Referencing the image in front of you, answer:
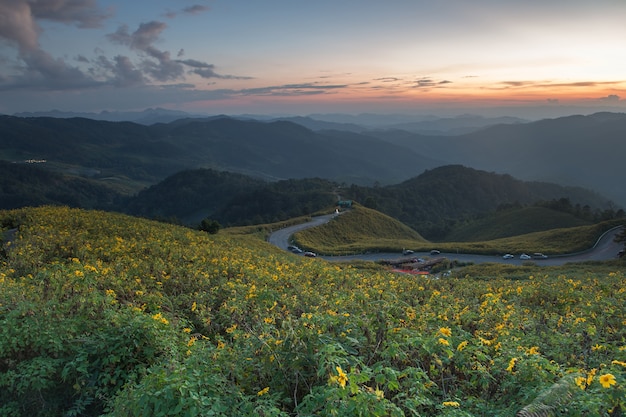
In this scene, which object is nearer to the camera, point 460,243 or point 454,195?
point 460,243

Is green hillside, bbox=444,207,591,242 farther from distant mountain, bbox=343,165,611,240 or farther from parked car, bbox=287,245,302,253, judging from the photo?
parked car, bbox=287,245,302,253

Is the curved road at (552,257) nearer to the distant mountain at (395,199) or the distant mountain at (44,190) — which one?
the distant mountain at (395,199)

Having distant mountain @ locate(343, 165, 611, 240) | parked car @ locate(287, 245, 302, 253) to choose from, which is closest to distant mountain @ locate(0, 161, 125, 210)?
distant mountain @ locate(343, 165, 611, 240)

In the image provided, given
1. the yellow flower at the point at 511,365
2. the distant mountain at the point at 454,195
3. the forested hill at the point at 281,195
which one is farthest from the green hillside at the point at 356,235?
the yellow flower at the point at 511,365

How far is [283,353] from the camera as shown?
495 centimetres

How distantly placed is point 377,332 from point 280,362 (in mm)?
1817

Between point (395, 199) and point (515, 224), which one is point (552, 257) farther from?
point (395, 199)

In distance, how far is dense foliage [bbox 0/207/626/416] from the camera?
3.96 metres

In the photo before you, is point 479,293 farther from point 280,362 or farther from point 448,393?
point 280,362

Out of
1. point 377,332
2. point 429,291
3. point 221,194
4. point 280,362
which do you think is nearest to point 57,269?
point 280,362

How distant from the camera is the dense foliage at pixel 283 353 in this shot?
396cm

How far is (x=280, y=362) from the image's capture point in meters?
4.85

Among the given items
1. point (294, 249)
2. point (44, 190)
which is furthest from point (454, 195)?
point (44, 190)

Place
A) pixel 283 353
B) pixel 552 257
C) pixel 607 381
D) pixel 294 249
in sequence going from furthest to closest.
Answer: pixel 294 249
pixel 552 257
pixel 283 353
pixel 607 381
